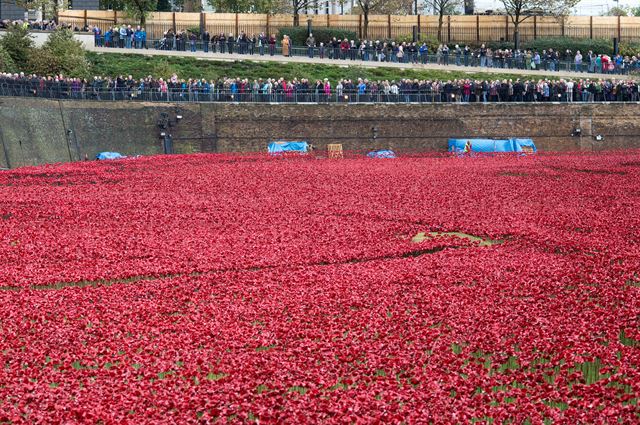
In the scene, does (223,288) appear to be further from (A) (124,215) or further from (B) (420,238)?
(A) (124,215)

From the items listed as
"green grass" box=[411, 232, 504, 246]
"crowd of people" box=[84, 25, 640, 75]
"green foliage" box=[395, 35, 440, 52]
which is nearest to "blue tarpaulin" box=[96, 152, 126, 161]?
"crowd of people" box=[84, 25, 640, 75]

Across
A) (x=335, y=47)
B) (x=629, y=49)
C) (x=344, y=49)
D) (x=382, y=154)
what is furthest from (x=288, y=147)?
(x=629, y=49)

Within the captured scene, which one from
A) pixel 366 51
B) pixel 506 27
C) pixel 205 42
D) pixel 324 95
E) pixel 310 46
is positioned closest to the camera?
pixel 324 95

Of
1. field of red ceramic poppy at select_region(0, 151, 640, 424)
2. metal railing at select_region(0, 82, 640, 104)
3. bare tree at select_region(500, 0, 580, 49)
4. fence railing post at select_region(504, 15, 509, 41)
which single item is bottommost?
field of red ceramic poppy at select_region(0, 151, 640, 424)

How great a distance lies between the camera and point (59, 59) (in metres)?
60.5

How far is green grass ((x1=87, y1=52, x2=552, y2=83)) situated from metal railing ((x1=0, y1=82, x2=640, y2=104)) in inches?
383

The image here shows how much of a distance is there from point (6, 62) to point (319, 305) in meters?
45.1

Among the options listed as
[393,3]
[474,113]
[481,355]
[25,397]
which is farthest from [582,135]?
[25,397]

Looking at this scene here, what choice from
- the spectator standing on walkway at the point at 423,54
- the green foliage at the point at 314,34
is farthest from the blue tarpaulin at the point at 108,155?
the green foliage at the point at 314,34

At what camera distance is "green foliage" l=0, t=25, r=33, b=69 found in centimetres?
6119

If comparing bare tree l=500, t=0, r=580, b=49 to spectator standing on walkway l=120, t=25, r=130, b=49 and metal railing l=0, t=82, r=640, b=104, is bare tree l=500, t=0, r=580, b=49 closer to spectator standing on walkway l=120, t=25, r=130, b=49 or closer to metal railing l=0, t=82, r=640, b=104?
metal railing l=0, t=82, r=640, b=104

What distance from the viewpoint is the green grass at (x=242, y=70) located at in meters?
66.4

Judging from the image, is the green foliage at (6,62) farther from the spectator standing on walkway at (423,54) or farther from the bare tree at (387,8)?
the bare tree at (387,8)

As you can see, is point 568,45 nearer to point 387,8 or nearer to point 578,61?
point 578,61
